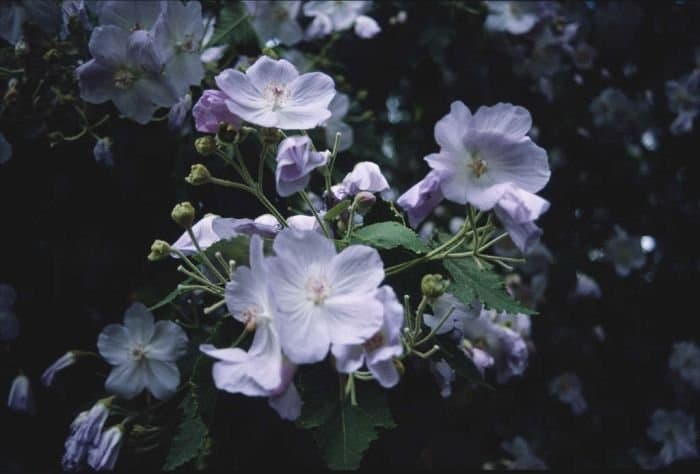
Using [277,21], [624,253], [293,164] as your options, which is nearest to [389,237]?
[293,164]

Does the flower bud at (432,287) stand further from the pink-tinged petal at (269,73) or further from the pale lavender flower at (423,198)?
the pink-tinged petal at (269,73)

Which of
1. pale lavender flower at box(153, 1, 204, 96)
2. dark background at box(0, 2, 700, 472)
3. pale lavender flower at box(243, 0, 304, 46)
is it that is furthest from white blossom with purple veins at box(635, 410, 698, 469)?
pale lavender flower at box(153, 1, 204, 96)

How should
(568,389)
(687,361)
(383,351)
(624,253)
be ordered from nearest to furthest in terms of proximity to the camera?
(383,351) → (568,389) → (687,361) → (624,253)

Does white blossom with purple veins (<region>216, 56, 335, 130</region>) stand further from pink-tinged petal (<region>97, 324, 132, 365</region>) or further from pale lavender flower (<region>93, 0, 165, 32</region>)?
pink-tinged petal (<region>97, 324, 132, 365</region>)

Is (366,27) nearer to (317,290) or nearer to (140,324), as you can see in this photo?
(140,324)

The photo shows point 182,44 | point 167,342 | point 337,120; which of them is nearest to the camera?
point 167,342

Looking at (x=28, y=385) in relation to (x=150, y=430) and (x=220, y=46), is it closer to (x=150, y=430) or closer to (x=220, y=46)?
(x=150, y=430)

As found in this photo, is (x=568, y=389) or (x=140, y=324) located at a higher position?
(x=140, y=324)

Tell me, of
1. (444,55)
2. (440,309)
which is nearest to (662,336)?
(444,55)
